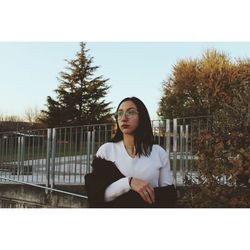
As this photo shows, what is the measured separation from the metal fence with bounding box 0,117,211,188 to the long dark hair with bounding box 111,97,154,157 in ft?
2.47

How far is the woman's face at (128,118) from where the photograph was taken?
14.3ft

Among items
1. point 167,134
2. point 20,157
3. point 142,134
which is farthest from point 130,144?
point 20,157

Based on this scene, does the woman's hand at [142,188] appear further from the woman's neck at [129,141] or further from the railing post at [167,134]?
the railing post at [167,134]

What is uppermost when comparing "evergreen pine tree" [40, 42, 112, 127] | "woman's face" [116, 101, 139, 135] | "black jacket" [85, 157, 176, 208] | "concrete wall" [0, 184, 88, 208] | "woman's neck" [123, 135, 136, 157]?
"evergreen pine tree" [40, 42, 112, 127]

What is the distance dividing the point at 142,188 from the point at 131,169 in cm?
21

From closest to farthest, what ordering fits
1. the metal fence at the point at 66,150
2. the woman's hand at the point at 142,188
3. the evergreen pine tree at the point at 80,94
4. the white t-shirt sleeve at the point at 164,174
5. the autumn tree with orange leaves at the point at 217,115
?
the woman's hand at the point at 142,188
the white t-shirt sleeve at the point at 164,174
the autumn tree with orange leaves at the point at 217,115
the evergreen pine tree at the point at 80,94
the metal fence at the point at 66,150

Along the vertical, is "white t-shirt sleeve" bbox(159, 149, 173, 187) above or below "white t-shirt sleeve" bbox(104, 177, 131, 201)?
above

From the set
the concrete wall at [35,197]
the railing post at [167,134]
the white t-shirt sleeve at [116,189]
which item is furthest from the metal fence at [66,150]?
the white t-shirt sleeve at [116,189]

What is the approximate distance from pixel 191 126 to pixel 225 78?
0.70 metres

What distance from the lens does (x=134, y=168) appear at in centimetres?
426

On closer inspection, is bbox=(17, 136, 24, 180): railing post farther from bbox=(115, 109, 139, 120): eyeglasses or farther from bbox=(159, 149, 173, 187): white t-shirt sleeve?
bbox=(159, 149, 173, 187): white t-shirt sleeve

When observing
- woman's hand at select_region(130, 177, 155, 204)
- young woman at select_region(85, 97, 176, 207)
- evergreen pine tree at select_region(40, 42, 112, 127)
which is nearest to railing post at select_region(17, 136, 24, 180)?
evergreen pine tree at select_region(40, 42, 112, 127)

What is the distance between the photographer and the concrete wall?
18.2 ft

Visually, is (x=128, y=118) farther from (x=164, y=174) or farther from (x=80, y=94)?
(x=80, y=94)
